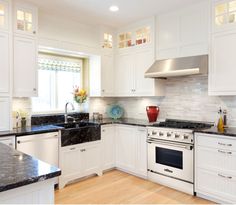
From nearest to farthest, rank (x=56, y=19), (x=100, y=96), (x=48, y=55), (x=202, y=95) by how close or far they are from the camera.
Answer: (x=202, y=95)
(x=56, y=19)
(x=48, y=55)
(x=100, y=96)

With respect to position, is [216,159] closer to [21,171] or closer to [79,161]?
[79,161]

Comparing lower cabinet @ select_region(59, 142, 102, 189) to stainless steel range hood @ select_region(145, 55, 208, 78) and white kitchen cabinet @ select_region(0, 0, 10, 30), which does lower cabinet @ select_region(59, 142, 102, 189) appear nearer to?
stainless steel range hood @ select_region(145, 55, 208, 78)

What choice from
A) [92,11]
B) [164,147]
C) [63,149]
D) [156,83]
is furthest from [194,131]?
[92,11]

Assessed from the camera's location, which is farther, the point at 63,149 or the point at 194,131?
the point at 63,149

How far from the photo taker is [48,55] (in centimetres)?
404

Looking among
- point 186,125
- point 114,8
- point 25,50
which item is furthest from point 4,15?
point 186,125

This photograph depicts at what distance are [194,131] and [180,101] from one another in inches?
36.4

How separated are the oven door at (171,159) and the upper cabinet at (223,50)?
0.94 m

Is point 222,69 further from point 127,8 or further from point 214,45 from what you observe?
point 127,8

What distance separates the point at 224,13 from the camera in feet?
9.72

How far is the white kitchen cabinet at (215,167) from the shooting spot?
2.65m

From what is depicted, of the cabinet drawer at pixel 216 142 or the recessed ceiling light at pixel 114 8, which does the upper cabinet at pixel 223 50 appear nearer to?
the cabinet drawer at pixel 216 142

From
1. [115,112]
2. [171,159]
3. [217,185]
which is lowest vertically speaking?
[217,185]

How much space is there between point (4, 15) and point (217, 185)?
3647 millimetres
